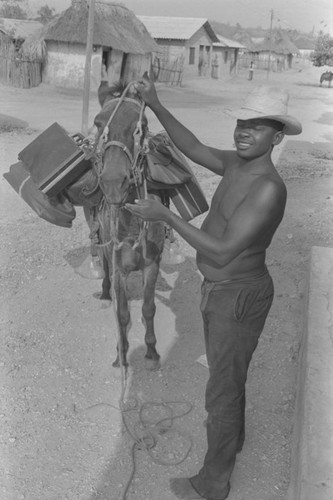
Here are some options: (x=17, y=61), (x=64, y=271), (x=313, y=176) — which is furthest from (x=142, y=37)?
(x=64, y=271)

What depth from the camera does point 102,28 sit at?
22.6 metres

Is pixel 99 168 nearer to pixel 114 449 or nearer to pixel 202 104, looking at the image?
pixel 114 449

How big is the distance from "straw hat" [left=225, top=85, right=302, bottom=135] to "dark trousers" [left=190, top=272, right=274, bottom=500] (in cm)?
72

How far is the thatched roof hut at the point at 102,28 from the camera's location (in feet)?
72.5

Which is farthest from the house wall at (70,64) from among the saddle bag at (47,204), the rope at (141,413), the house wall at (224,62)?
the rope at (141,413)

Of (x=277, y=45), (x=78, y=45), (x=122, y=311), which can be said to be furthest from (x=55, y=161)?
(x=277, y=45)

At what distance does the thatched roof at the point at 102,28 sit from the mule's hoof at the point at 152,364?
20.8 m

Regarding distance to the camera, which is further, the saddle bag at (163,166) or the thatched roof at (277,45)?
the thatched roof at (277,45)

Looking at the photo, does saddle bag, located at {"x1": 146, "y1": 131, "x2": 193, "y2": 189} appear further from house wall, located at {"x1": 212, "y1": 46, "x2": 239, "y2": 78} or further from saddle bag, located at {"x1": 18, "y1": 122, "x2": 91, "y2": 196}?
house wall, located at {"x1": 212, "y1": 46, "x2": 239, "y2": 78}

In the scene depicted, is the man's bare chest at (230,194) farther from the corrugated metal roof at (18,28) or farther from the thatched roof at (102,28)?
the corrugated metal roof at (18,28)

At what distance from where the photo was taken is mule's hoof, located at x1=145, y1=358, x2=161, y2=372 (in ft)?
12.3

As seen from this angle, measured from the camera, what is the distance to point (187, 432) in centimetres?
315

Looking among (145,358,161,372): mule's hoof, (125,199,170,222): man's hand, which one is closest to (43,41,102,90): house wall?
(145,358,161,372): mule's hoof

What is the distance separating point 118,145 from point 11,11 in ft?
182
